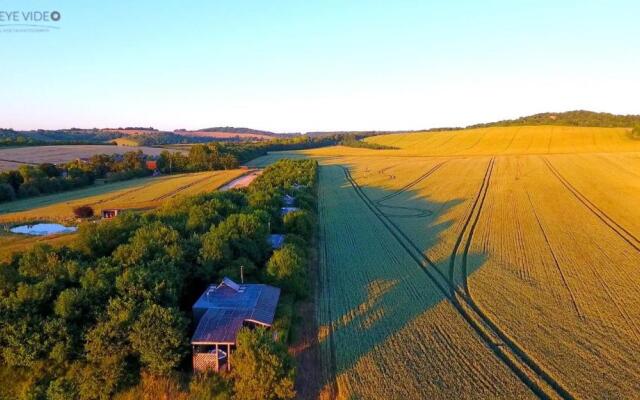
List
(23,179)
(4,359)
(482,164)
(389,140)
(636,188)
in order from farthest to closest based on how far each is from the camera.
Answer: (389,140), (482,164), (23,179), (636,188), (4,359)

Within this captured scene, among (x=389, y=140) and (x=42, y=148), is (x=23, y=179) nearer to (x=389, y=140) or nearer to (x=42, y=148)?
(x=42, y=148)

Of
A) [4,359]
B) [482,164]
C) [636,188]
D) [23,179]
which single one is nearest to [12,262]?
[4,359]

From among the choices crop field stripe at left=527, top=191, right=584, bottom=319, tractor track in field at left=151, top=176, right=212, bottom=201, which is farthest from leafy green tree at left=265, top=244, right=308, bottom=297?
tractor track in field at left=151, top=176, right=212, bottom=201

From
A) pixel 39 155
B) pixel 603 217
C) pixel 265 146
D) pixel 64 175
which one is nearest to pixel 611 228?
pixel 603 217

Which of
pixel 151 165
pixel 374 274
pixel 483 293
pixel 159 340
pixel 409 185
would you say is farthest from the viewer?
pixel 151 165

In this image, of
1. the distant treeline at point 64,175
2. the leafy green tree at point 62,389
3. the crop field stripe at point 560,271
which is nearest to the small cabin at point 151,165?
the distant treeline at point 64,175

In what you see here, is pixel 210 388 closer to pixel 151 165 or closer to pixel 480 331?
pixel 480 331

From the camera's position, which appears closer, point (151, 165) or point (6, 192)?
point (6, 192)
